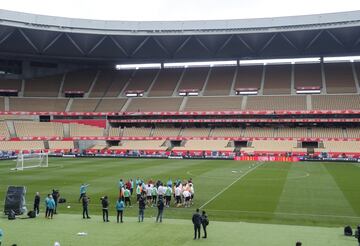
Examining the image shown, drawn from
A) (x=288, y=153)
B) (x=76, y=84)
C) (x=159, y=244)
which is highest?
(x=76, y=84)

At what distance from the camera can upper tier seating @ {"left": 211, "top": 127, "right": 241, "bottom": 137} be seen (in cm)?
7338

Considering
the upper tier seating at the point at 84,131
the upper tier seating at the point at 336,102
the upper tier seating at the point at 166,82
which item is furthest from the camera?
the upper tier seating at the point at 166,82

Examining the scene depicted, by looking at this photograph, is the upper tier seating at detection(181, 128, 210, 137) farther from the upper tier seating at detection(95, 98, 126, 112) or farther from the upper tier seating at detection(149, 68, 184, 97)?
the upper tier seating at detection(95, 98, 126, 112)

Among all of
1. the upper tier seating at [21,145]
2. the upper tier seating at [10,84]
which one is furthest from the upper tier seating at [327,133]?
the upper tier seating at [10,84]

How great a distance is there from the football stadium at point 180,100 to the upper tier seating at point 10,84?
0.64ft

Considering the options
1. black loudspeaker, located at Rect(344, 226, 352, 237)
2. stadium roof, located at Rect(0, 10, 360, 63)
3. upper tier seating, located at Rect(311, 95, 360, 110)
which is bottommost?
black loudspeaker, located at Rect(344, 226, 352, 237)

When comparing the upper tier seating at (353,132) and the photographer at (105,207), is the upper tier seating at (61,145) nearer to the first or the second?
the upper tier seating at (353,132)

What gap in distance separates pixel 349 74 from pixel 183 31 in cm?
3224

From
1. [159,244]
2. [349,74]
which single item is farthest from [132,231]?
[349,74]

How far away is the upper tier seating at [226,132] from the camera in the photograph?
73375 millimetres

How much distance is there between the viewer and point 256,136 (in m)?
71.8

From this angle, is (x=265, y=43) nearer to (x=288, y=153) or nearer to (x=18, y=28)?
(x=288, y=153)

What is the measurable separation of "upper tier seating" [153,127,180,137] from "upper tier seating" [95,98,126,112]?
352 inches

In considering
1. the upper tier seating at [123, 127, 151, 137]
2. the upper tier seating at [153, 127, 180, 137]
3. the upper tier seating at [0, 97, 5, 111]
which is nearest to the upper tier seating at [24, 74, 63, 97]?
the upper tier seating at [0, 97, 5, 111]
